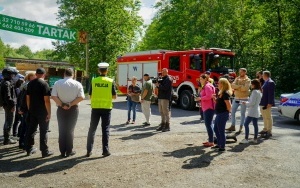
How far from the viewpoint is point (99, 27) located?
3198 centimetres

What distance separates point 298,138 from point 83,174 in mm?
6089

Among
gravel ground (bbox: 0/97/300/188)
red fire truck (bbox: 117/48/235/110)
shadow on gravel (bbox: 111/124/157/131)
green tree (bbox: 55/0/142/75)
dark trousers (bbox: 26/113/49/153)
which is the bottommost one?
gravel ground (bbox: 0/97/300/188)

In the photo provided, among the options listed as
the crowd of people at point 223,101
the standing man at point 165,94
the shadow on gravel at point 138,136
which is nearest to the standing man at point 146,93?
the crowd of people at point 223,101

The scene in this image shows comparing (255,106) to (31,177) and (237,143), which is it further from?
(31,177)

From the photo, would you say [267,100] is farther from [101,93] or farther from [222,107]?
[101,93]

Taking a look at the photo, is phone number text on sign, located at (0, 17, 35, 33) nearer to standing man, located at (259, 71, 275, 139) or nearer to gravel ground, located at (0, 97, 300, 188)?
gravel ground, located at (0, 97, 300, 188)

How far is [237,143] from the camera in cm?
755

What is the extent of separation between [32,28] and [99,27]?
47.3 ft

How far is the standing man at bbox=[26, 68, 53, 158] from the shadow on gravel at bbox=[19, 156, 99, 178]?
613 mm

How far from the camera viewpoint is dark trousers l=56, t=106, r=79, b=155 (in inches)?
242

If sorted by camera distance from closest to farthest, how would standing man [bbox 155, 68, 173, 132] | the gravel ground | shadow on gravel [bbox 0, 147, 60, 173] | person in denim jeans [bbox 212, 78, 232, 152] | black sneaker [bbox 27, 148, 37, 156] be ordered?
the gravel ground < shadow on gravel [bbox 0, 147, 60, 173] < black sneaker [bbox 27, 148, 37, 156] < person in denim jeans [bbox 212, 78, 232, 152] < standing man [bbox 155, 68, 173, 132]

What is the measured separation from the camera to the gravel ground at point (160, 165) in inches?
189

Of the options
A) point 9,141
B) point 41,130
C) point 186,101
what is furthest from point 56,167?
point 186,101

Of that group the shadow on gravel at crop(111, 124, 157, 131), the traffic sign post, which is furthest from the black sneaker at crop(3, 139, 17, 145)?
the traffic sign post
